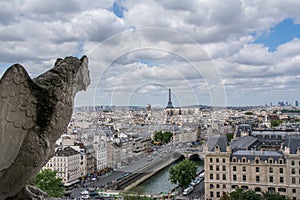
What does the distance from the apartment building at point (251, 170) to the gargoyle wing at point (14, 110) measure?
14.5 metres

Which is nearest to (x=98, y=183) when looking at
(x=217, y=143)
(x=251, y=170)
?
(x=217, y=143)

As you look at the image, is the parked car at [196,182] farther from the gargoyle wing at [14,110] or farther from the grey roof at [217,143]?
the gargoyle wing at [14,110]

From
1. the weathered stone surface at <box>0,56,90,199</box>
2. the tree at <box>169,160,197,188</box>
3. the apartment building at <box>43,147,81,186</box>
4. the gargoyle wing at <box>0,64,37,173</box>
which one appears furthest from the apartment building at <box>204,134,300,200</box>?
the gargoyle wing at <box>0,64,37,173</box>

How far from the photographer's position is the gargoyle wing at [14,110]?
1.98 m

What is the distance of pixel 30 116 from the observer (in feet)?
7.19

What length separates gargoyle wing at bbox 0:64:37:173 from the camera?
198 cm

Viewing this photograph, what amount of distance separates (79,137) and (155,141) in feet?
16.5

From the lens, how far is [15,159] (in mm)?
2195

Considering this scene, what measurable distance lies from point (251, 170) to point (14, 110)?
582 inches

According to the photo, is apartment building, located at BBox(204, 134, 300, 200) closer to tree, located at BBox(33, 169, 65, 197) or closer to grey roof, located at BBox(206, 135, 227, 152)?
grey roof, located at BBox(206, 135, 227, 152)

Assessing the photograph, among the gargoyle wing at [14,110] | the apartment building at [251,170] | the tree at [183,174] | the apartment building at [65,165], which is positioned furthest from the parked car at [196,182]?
the gargoyle wing at [14,110]

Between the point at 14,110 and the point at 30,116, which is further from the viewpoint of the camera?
the point at 30,116

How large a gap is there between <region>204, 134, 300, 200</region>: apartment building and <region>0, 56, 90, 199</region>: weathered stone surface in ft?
46.2

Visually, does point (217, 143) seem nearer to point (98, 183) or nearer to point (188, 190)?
point (188, 190)
